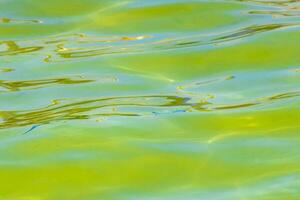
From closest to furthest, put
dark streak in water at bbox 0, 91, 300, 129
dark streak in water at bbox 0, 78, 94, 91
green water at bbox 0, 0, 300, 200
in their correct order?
green water at bbox 0, 0, 300, 200 → dark streak in water at bbox 0, 91, 300, 129 → dark streak in water at bbox 0, 78, 94, 91

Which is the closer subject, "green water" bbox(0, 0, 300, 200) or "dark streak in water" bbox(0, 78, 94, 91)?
"green water" bbox(0, 0, 300, 200)

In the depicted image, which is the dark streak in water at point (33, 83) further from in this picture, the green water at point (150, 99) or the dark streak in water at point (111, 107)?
the dark streak in water at point (111, 107)

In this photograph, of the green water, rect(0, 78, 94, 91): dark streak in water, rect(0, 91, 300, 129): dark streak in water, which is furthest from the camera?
rect(0, 78, 94, 91): dark streak in water

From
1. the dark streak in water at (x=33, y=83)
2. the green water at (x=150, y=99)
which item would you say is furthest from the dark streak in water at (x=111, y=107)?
the dark streak in water at (x=33, y=83)

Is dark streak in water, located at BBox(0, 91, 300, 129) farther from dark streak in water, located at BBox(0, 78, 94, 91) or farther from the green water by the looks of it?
dark streak in water, located at BBox(0, 78, 94, 91)

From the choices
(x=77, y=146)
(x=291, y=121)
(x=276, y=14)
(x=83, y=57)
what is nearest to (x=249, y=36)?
(x=276, y=14)

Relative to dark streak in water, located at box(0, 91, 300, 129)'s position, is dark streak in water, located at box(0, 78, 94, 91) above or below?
above

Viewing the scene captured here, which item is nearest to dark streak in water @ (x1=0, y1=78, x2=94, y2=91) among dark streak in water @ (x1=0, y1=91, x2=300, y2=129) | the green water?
the green water

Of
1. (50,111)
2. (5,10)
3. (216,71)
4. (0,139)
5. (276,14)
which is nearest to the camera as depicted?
(0,139)

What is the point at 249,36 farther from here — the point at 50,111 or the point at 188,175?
the point at 188,175
